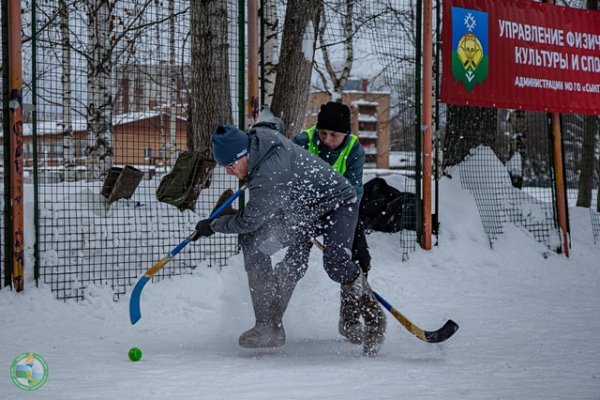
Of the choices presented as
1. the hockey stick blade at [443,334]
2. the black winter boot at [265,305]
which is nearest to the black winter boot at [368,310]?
the hockey stick blade at [443,334]

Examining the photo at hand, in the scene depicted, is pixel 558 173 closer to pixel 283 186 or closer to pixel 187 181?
pixel 187 181

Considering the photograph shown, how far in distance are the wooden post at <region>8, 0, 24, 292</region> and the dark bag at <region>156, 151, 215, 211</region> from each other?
1.51 meters

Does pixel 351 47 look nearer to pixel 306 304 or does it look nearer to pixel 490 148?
pixel 490 148

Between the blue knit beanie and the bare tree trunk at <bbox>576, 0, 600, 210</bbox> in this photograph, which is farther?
the bare tree trunk at <bbox>576, 0, 600, 210</bbox>

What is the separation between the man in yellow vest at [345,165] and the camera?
14.9 ft

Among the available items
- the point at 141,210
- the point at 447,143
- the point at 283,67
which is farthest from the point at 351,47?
the point at 141,210

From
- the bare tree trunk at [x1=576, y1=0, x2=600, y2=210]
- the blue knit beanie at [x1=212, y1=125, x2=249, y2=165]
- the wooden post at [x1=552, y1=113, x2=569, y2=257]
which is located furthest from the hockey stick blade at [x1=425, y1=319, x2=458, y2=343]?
the bare tree trunk at [x1=576, y1=0, x2=600, y2=210]

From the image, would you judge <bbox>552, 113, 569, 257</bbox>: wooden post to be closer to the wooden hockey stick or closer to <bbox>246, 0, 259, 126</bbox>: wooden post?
<bbox>246, 0, 259, 126</bbox>: wooden post

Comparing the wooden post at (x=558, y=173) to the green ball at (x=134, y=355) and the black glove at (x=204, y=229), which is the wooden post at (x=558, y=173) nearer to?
the black glove at (x=204, y=229)

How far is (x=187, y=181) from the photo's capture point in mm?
6727

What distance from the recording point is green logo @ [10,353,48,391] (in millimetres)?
3544

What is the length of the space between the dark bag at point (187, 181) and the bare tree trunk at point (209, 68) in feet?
1.00

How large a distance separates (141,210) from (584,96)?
5957mm

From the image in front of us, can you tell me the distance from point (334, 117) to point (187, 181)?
2.52 m
